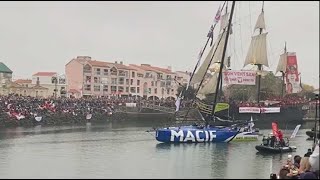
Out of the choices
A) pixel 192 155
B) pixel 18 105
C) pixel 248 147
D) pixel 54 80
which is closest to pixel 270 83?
pixel 54 80

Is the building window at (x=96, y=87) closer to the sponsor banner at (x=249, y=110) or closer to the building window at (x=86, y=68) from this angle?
the building window at (x=86, y=68)

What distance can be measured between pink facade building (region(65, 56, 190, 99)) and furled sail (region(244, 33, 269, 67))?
38.4 metres

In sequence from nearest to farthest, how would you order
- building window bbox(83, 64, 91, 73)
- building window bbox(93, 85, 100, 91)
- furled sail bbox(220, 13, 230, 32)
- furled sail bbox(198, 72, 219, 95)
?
furled sail bbox(220, 13, 230, 32) → furled sail bbox(198, 72, 219, 95) → building window bbox(83, 64, 91, 73) → building window bbox(93, 85, 100, 91)

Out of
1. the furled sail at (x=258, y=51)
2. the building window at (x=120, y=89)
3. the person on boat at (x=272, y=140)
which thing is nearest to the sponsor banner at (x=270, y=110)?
the furled sail at (x=258, y=51)

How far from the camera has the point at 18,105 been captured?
71.6 meters

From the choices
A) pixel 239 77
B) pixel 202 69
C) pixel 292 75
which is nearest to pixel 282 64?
pixel 292 75

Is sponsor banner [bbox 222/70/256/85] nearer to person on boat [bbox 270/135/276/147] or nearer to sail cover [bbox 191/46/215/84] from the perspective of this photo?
sail cover [bbox 191/46/215/84]

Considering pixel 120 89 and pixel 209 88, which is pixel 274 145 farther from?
pixel 120 89

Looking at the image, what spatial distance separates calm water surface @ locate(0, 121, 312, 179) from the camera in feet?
88.1

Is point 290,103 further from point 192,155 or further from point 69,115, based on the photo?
point 192,155

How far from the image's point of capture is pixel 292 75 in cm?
8612

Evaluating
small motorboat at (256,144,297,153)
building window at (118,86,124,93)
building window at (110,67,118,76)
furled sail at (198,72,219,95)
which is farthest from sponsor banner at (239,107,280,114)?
small motorboat at (256,144,297,153)

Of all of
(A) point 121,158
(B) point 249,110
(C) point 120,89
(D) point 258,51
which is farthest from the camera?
(C) point 120,89

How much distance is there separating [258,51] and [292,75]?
690 centimetres
